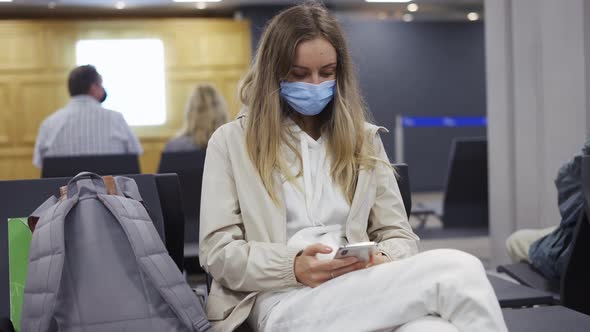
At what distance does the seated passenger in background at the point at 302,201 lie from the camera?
172 centimetres

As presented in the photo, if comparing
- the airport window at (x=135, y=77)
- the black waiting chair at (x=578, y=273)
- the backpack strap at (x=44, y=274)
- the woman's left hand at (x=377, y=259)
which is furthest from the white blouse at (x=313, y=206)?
the airport window at (x=135, y=77)

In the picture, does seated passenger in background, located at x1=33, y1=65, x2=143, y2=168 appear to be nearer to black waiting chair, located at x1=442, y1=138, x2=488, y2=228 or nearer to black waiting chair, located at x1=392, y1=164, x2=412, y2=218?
black waiting chair, located at x1=442, y1=138, x2=488, y2=228

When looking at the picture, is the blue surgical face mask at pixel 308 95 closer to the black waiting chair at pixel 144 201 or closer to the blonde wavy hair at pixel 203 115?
the black waiting chair at pixel 144 201

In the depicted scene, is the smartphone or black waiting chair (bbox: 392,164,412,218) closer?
the smartphone

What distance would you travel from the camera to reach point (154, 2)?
10617mm

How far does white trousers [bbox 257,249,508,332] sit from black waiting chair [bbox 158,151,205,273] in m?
2.51

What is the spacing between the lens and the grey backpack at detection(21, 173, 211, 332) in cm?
174

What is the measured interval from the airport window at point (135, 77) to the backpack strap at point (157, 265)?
9312 millimetres

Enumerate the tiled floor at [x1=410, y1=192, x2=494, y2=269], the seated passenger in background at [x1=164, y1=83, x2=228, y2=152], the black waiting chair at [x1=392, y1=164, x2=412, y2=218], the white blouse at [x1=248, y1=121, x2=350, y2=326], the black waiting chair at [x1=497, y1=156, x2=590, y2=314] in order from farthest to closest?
1. the tiled floor at [x1=410, y1=192, x2=494, y2=269]
2. the seated passenger in background at [x1=164, y1=83, x2=228, y2=152]
3. the black waiting chair at [x1=497, y1=156, x2=590, y2=314]
4. the black waiting chair at [x1=392, y1=164, x2=412, y2=218]
5. the white blouse at [x1=248, y1=121, x2=350, y2=326]

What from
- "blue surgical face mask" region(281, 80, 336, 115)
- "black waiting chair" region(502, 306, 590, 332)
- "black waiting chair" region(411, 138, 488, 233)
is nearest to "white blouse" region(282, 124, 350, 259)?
"blue surgical face mask" region(281, 80, 336, 115)

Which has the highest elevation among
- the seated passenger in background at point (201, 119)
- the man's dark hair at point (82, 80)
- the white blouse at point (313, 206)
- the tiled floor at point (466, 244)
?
the man's dark hair at point (82, 80)

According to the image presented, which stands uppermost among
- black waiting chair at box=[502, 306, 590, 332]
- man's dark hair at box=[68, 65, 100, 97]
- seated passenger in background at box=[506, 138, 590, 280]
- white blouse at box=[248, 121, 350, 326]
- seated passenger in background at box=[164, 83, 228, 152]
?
man's dark hair at box=[68, 65, 100, 97]

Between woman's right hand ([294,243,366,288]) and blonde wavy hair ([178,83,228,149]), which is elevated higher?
blonde wavy hair ([178,83,228,149])

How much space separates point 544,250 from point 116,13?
→ 912cm
